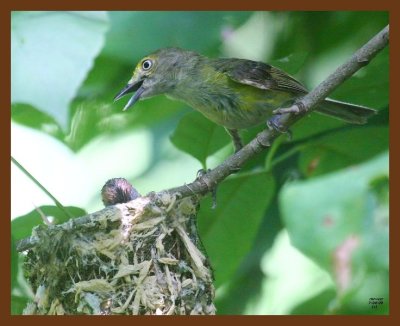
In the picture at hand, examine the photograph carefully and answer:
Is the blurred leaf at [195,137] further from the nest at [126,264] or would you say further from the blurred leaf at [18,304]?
the blurred leaf at [18,304]

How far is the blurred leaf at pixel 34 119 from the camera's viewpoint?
342cm

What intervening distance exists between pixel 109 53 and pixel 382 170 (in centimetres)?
183

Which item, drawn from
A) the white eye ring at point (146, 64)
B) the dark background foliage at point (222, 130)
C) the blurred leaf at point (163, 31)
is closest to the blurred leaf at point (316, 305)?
the dark background foliage at point (222, 130)

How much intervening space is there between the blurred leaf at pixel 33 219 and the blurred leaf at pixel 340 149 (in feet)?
3.79

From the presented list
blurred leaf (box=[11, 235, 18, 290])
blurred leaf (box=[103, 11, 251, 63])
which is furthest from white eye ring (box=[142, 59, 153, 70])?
blurred leaf (box=[11, 235, 18, 290])

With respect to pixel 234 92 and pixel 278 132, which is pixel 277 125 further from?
pixel 234 92

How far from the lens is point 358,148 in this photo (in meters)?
3.57

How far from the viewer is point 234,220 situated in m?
3.55

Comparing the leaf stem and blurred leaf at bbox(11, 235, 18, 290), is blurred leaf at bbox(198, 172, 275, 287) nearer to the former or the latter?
the leaf stem

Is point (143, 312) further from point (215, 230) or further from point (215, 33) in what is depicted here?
point (215, 33)

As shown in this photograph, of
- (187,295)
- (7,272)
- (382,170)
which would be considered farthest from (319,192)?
(7,272)

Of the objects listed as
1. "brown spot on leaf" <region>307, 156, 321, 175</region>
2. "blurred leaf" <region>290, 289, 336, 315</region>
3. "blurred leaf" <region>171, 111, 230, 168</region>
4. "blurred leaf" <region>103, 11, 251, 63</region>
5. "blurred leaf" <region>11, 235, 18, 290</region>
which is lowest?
"blurred leaf" <region>290, 289, 336, 315</region>

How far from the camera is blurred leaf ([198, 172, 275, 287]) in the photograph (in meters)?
3.48

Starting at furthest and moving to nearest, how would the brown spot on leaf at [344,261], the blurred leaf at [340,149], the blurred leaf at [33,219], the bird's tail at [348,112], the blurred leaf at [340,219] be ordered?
the bird's tail at [348,112] < the blurred leaf at [340,149] < the blurred leaf at [33,219] < the brown spot on leaf at [344,261] < the blurred leaf at [340,219]
